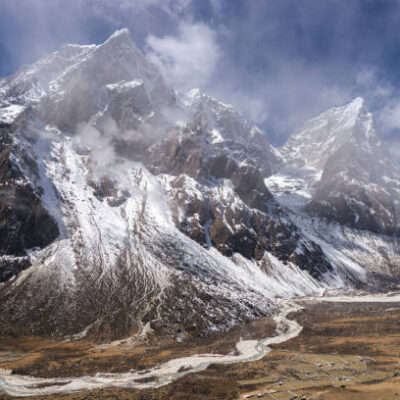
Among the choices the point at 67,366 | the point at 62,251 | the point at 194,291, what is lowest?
the point at 67,366

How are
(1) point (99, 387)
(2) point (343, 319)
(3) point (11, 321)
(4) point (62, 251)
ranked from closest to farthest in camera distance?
(1) point (99, 387), (3) point (11, 321), (2) point (343, 319), (4) point (62, 251)

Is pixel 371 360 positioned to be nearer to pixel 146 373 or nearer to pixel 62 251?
pixel 146 373

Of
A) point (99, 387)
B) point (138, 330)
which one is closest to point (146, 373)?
point (99, 387)

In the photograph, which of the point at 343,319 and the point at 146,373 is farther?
the point at 343,319

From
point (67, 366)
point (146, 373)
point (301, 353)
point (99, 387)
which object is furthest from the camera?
point (301, 353)

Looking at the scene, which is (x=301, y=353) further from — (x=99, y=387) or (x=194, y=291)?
(x=194, y=291)

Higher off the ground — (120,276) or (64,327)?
(120,276)
